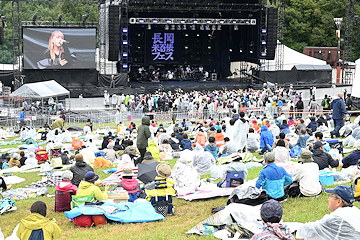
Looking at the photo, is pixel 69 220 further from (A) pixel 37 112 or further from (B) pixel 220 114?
(A) pixel 37 112

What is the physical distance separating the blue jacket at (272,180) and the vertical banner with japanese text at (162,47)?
31.6m

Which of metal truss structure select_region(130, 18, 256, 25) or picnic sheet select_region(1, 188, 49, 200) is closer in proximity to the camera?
picnic sheet select_region(1, 188, 49, 200)

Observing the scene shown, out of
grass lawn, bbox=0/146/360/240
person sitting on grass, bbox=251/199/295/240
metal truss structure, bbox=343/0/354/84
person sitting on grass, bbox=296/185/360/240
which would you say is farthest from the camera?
metal truss structure, bbox=343/0/354/84

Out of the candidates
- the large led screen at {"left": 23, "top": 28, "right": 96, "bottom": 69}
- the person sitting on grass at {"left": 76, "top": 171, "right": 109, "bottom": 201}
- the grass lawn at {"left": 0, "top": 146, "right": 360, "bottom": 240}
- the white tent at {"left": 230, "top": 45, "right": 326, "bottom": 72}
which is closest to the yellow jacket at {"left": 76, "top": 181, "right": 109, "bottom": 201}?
the person sitting on grass at {"left": 76, "top": 171, "right": 109, "bottom": 201}

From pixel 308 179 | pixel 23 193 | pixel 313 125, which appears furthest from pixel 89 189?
pixel 313 125

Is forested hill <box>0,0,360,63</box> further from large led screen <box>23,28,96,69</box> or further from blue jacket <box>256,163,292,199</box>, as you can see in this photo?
blue jacket <box>256,163,292,199</box>

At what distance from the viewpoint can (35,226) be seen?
20.6ft

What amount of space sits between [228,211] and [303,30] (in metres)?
51.3

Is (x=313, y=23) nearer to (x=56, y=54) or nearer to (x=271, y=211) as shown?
→ (x=56, y=54)

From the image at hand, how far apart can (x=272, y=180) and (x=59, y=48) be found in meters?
28.3

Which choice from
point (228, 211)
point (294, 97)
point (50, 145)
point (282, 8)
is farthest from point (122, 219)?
point (282, 8)

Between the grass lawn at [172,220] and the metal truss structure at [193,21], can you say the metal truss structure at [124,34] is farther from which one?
the grass lawn at [172,220]

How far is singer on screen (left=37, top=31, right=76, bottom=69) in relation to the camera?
34.0 metres

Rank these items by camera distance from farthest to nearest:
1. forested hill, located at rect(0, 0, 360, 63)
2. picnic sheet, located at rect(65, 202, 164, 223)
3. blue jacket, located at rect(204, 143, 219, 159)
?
1. forested hill, located at rect(0, 0, 360, 63)
2. blue jacket, located at rect(204, 143, 219, 159)
3. picnic sheet, located at rect(65, 202, 164, 223)
